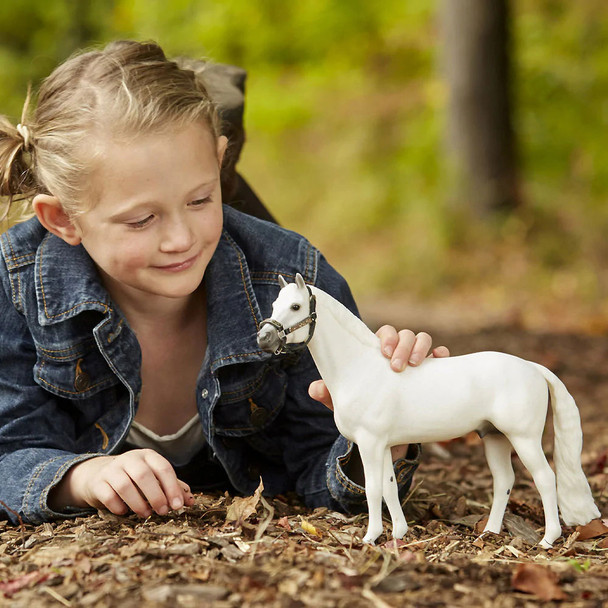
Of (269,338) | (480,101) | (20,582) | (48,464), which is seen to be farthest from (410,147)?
(20,582)

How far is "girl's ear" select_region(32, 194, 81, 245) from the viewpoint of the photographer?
253cm

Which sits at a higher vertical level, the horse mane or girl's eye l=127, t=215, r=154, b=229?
girl's eye l=127, t=215, r=154, b=229

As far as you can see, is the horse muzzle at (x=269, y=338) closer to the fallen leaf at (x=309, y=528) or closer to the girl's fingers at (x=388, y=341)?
the girl's fingers at (x=388, y=341)

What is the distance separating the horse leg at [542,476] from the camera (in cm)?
201

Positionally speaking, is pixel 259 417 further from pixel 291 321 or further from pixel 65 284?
pixel 291 321

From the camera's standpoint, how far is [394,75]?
12.2m

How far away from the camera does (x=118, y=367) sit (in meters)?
2.64

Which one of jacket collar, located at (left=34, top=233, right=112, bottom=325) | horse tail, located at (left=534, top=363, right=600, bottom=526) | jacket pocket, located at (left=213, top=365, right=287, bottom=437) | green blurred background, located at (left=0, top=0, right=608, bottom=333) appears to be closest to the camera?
horse tail, located at (left=534, top=363, right=600, bottom=526)

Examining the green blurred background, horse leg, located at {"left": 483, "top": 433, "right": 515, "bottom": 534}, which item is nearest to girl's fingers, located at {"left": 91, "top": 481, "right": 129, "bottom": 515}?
horse leg, located at {"left": 483, "top": 433, "right": 515, "bottom": 534}

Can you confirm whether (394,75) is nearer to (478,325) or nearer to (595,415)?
(478,325)

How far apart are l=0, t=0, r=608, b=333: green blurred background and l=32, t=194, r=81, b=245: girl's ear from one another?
4.29m

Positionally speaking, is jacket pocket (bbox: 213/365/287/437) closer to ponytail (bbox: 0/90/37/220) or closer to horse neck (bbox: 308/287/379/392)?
horse neck (bbox: 308/287/379/392)

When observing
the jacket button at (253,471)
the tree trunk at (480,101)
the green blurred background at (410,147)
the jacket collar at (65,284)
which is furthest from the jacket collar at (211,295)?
the tree trunk at (480,101)

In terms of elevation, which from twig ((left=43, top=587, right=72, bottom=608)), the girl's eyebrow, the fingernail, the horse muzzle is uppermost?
the girl's eyebrow
